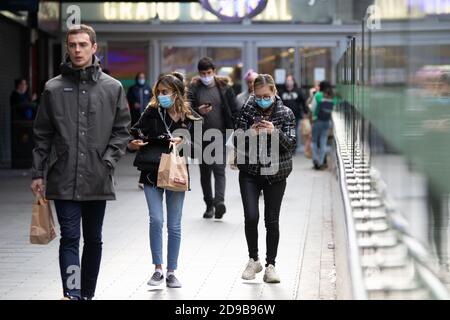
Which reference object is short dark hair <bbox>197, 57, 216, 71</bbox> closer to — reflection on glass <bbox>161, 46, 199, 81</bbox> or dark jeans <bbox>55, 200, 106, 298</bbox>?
dark jeans <bbox>55, 200, 106, 298</bbox>

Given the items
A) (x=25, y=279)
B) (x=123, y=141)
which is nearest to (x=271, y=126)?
(x=123, y=141)

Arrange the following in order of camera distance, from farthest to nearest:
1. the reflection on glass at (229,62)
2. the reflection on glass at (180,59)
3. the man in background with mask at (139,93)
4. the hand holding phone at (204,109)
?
1. the reflection on glass at (229,62)
2. the reflection on glass at (180,59)
3. the man in background with mask at (139,93)
4. the hand holding phone at (204,109)

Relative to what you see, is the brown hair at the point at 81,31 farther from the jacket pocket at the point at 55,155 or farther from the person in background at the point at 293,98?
the person in background at the point at 293,98

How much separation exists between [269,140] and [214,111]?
4.36 meters

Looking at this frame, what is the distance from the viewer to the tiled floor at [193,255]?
7.55 m

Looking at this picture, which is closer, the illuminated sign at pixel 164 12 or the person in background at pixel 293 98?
the person in background at pixel 293 98

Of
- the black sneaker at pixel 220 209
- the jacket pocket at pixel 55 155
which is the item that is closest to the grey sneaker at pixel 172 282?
the jacket pocket at pixel 55 155

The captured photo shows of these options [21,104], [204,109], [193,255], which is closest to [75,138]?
[193,255]

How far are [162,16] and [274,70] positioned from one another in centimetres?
321

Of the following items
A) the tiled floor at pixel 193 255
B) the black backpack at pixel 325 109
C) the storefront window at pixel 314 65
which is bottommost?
the tiled floor at pixel 193 255

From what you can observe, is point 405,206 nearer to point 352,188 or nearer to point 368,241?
point 368,241

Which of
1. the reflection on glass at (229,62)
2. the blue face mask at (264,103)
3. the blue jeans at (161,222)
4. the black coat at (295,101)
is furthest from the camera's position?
the reflection on glass at (229,62)

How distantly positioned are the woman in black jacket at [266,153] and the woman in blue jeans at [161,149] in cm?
48

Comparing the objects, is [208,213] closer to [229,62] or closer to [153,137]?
[153,137]
